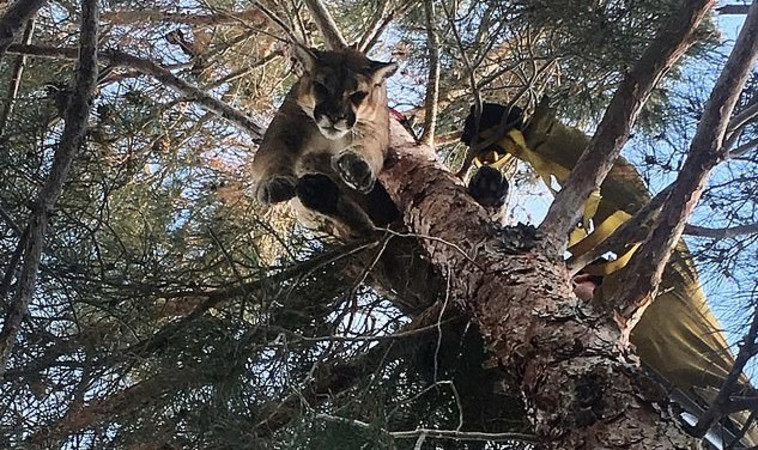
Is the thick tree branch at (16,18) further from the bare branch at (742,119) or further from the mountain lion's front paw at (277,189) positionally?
the bare branch at (742,119)

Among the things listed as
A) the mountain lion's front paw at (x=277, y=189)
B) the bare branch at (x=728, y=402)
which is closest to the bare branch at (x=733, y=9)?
the bare branch at (x=728, y=402)

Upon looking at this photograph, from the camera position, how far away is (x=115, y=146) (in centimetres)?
286

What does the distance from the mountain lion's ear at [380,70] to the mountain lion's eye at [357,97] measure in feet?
0.22

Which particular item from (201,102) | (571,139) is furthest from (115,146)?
(571,139)

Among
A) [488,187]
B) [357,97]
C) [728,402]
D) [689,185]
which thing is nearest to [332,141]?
[357,97]

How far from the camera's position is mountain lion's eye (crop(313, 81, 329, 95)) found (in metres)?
2.65

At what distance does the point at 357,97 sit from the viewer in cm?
268

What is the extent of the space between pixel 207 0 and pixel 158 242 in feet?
3.38

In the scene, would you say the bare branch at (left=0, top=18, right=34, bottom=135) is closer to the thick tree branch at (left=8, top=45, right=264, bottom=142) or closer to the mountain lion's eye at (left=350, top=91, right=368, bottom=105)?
the thick tree branch at (left=8, top=45, right=264, bottom=142)

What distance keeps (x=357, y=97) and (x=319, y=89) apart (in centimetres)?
11

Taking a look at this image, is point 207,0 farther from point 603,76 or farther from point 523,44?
point 603,76

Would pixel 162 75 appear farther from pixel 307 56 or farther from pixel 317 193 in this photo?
pixel 317 193

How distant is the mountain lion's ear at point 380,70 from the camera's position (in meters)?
2.73

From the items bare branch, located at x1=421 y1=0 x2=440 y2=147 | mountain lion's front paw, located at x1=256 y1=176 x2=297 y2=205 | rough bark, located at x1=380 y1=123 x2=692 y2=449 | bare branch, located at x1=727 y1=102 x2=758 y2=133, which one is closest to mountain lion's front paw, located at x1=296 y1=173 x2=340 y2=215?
mountain lion's front paw, located at x1=256 y1=176 x2=297 y2=205
